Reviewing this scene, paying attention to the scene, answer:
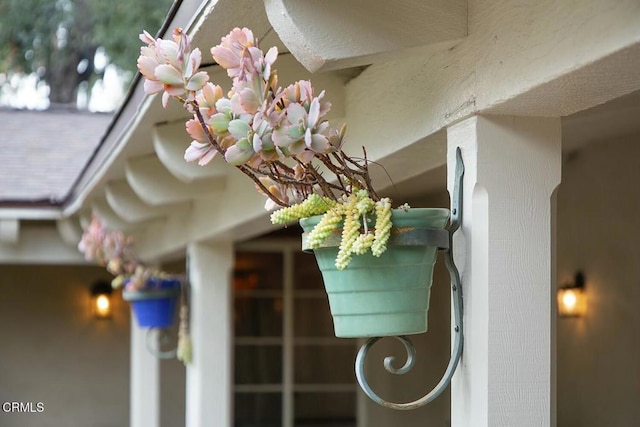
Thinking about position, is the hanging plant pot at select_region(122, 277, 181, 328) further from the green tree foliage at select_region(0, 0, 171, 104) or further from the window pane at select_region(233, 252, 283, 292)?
the green tree foliage at select_region(0, 0, 171, 104)

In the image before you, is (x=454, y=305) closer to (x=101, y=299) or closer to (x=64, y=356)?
(x=101, y=299)

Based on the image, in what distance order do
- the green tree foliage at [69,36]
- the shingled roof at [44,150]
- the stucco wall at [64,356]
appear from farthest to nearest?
the green tree foliage at [69,36] → the stucco wall at [64,356] → the shingled roof at [44,150]

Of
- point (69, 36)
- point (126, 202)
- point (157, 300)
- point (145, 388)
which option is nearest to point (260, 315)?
point (145, 388)

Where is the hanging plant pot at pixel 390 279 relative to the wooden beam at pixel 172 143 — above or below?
below

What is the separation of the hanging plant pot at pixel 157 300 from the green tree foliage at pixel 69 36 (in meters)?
10.2

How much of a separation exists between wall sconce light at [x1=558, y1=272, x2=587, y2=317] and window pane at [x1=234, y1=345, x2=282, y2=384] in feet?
12.1

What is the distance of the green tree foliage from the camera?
15492 millimetres

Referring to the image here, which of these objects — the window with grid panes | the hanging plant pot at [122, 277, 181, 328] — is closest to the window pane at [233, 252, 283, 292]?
the window with grid panes

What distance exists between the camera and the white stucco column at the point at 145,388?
6.69 m

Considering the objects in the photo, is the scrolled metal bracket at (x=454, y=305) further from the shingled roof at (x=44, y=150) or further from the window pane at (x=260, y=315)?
the window pane at (x=260, y=315)

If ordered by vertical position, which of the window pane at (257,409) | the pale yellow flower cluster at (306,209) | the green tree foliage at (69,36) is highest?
the green tree foliage at (69,36)

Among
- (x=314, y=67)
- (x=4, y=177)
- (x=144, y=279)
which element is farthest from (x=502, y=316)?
(x=4, y=177)

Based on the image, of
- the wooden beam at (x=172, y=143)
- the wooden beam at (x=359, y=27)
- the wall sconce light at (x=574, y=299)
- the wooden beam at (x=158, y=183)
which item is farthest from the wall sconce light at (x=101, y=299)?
the wooden beam at (x=359, y=27)

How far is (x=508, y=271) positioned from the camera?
5.81 ft
